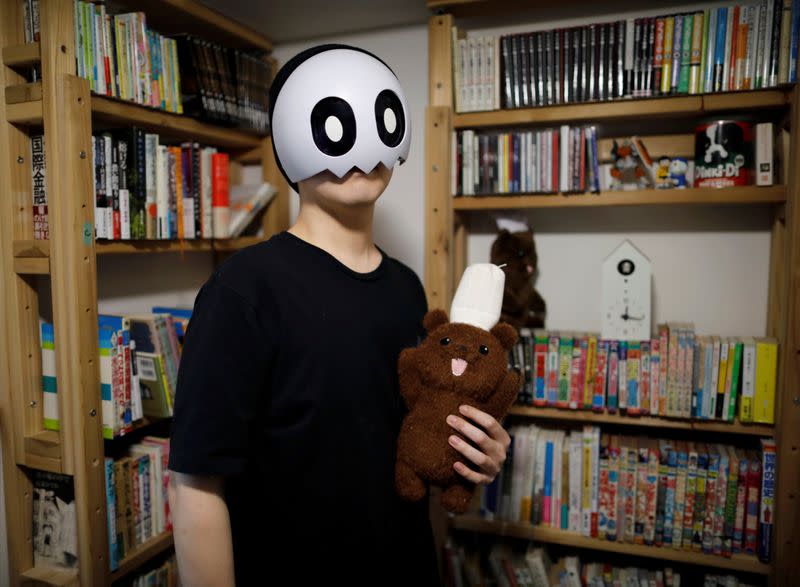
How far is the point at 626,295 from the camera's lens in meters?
1.55

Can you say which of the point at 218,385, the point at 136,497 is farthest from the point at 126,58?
the point at 136,497

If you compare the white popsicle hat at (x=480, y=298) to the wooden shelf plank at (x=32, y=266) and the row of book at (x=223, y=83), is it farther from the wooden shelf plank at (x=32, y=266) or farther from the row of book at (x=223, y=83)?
the row of book at (x=223, y=83)

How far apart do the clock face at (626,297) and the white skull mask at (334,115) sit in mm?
920

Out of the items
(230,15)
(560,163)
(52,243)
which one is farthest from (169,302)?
(560,163)

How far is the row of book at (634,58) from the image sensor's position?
1365 millimetres

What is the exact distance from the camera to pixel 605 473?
156 centimetres

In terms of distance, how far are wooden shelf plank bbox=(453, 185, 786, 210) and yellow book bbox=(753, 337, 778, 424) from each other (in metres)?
0.38

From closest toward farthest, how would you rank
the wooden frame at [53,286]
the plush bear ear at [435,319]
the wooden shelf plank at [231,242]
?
1. the plush bear ear at [435,319]
2. the wooden frame at [53,286]
3. the wooden shelf plank at [231,242]

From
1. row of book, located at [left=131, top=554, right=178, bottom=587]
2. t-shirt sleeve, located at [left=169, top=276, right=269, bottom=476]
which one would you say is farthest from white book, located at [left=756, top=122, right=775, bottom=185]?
row of book, located at [left=131, top=554, right=178, bottom=587]

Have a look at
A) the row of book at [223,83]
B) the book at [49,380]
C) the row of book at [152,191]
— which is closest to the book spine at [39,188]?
the row of book at [152,191]

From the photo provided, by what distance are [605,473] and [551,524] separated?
0.22 metres

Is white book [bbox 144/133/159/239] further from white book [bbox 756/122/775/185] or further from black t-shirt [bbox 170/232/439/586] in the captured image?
white book [bbox 756/122/775/185]

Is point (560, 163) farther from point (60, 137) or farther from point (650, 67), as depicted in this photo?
point (60, 137)

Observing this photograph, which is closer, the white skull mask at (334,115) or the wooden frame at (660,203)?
the white skull mask at (334,115)
